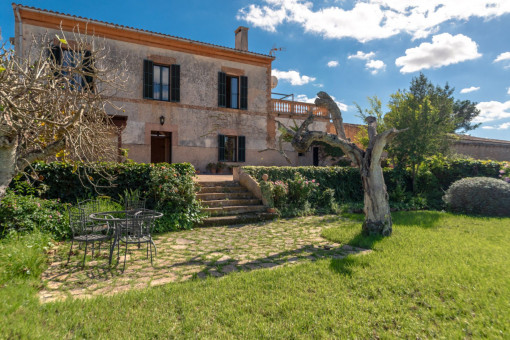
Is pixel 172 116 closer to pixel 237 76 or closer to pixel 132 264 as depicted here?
pixel 237 76

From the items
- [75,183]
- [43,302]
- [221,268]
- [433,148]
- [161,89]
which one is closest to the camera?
[43,302]

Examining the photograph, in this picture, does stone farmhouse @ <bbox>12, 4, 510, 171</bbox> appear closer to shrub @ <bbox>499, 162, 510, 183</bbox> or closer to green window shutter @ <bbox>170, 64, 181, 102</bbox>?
green window shutter @ <bbox>170, 64, 181, 102</bbox>

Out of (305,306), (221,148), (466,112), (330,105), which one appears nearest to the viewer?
(305,306)

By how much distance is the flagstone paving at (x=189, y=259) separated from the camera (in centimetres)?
375

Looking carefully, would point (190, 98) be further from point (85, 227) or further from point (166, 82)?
point (85, 227)

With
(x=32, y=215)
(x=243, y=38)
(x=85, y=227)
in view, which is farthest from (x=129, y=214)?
(x=243, y=38)

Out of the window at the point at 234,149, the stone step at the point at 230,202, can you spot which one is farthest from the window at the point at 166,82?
the stone step at the point at 230,202

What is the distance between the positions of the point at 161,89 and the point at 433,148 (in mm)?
12221

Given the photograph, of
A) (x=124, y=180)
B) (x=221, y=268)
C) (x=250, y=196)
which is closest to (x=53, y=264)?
(x=221, y=268)

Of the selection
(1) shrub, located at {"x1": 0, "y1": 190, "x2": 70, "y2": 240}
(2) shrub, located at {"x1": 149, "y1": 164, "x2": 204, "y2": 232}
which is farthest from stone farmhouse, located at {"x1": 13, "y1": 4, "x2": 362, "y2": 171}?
(1) shrub, located at {"x1": 0, "y1": 190, "x2": 70, "y2": 240}

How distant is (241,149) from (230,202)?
7.20 metres

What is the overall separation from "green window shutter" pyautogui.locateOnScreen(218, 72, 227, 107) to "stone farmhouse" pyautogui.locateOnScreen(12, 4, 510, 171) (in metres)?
0.05

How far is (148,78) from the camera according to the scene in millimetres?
13586

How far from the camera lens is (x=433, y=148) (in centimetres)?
1171
